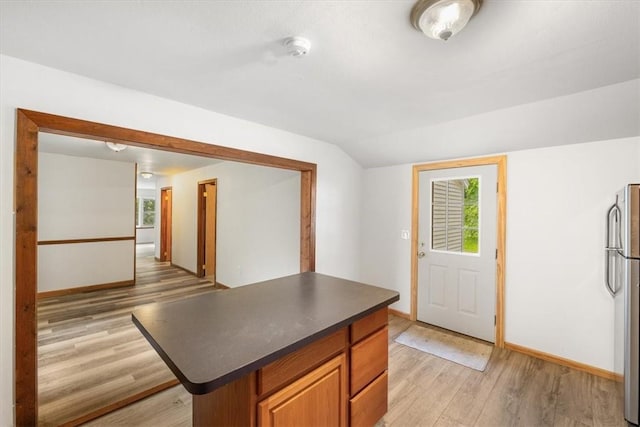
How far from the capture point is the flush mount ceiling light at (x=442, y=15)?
3.74 ft

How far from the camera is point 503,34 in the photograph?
4.46 ft

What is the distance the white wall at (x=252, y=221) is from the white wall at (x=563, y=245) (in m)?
2.46

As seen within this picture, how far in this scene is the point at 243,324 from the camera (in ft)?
4.56

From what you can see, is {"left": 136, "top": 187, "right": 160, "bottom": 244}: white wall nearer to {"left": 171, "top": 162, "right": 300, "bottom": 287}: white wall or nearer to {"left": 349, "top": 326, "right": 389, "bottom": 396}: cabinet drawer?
{"left": 171, "top": 162, "right": 300, "bottom": 287}: white wall

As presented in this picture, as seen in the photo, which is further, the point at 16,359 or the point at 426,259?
the point at 426,259

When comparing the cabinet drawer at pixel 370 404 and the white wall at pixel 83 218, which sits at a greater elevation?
the white wall at pixel 83 218

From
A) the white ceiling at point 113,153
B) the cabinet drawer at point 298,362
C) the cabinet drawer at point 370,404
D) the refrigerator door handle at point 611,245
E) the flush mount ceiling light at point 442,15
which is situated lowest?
the cabinet drawer at point 370,404

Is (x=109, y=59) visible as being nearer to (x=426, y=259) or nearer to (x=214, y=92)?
(x=214, y=92)

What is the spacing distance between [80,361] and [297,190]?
2.78 m

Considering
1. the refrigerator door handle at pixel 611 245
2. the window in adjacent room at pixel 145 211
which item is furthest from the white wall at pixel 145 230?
the refrigerator door handle at pixel 611 245

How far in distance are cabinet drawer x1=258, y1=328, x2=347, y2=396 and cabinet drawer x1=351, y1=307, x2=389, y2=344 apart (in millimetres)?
84

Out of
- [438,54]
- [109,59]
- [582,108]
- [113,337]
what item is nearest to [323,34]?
[438,54]

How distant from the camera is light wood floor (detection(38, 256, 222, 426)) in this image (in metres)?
2.06

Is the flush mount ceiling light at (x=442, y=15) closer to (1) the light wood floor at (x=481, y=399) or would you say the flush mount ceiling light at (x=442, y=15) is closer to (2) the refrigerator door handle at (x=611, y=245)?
(2) the refrigerator door handle at (x=611, y=245)
